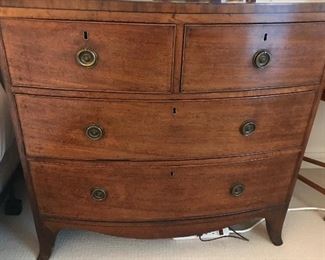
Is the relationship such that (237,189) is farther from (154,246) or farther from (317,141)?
(317,141)

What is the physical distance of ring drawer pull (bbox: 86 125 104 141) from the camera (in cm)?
96

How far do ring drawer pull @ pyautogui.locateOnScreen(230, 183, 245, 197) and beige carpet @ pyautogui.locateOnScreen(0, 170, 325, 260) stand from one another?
1.12 ft

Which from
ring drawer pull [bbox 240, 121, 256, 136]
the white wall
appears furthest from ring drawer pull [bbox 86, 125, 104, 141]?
the white wall

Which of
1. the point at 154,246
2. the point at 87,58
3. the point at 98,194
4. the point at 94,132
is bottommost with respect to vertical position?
the point at 154,246

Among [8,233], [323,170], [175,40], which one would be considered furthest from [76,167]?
[323,170]

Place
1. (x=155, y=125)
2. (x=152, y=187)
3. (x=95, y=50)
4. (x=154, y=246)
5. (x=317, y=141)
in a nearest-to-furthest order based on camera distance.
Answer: (x=95, y=50), (x=155, y=125), (x=152, y=187), (x=154, y=246), (x=317, y=141)

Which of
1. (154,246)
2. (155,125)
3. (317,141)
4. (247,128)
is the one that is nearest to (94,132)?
(155,125)

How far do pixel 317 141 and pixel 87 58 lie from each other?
1.53 metres

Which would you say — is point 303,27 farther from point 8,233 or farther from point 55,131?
point 8,233

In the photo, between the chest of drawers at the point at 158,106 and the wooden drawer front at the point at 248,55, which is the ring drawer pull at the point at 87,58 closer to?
the chest of drawers at the point at 158,106

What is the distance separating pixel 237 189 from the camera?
114cm

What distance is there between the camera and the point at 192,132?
994 millimetres

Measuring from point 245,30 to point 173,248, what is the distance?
92cm

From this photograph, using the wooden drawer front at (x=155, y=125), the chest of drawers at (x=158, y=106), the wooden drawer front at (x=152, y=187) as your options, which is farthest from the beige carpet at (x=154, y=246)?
the wooden drawer front at (x=155, y=125)
